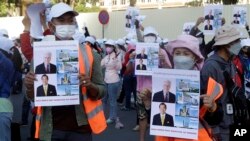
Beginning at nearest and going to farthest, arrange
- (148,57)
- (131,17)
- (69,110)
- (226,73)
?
(69,110) < (226,73) < (148,57) < (131,17)

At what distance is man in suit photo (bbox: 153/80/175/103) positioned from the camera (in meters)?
3.87

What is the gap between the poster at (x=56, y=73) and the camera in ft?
12.5

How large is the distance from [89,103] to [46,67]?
0.44m

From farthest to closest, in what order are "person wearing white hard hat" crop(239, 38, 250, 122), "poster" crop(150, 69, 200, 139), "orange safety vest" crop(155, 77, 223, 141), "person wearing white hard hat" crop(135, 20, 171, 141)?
"person wearing white hard hat" crop(239, 38, 250, 122) → "person wearing white hard hat" crop(135, 20, 171, 141) → "orange safety vest" crop(155, 77, 223, 141) → "poster" crop(150, 69, 200, 139)

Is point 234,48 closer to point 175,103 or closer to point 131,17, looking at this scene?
point 175,103

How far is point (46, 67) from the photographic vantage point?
12.6ft

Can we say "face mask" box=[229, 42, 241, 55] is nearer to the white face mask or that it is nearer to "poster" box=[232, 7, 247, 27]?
the white face mask

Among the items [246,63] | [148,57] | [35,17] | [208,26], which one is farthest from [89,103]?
[208,26]

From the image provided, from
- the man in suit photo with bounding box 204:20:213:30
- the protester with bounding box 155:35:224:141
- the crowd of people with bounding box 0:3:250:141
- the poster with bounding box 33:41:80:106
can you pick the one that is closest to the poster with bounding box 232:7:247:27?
the man in suit photo with bounding box 204:20:213:30

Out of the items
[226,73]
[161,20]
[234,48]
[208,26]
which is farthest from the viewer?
[161,20]

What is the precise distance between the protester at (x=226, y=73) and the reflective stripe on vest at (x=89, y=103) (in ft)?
3.31

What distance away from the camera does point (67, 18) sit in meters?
4.03

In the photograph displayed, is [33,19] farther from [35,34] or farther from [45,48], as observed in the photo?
[45,48]

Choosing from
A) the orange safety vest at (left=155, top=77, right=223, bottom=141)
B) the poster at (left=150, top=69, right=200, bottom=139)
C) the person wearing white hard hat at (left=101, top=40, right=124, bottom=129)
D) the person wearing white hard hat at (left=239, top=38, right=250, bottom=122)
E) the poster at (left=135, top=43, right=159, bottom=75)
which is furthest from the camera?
the person wearing white hard hat at (left=101, top=40, right=124, bottom=129)
